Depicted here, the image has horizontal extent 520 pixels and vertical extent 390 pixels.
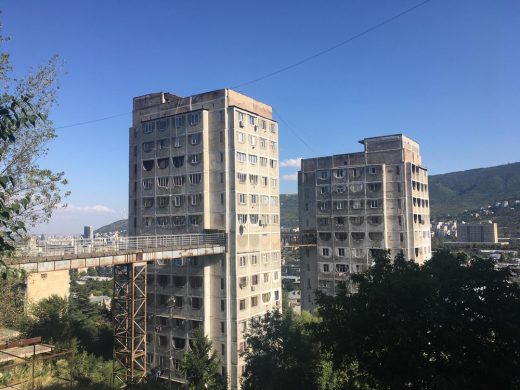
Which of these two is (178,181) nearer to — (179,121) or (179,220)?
(179,220)

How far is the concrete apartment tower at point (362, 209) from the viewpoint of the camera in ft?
169

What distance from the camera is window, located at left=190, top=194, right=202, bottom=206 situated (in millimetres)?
37219

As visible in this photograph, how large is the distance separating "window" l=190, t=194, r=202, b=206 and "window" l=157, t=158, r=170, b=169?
15.5 feet

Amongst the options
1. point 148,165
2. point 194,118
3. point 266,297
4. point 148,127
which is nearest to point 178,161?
point 148,165

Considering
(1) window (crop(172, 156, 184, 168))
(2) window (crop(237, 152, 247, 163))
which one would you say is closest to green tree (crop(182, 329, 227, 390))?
(2) window (crop(237, 152, 247, 163))

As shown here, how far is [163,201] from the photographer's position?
39.6m

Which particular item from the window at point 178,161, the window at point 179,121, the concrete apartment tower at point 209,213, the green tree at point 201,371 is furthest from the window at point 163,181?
the green tree at point 201,371

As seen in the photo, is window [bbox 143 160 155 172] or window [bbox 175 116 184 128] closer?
window [bbox 175 116 184 128]

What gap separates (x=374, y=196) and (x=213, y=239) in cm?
2637

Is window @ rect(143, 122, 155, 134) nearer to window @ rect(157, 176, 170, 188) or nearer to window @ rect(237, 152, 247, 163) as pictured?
window @ rect(157, 176, 170, 188)

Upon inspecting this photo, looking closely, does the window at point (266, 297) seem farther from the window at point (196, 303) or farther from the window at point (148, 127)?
the window at point (148, 127)

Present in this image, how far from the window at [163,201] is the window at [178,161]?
3.45 metres

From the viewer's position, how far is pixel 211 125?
124 feet

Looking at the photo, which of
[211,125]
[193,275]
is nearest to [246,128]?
[211,125]
